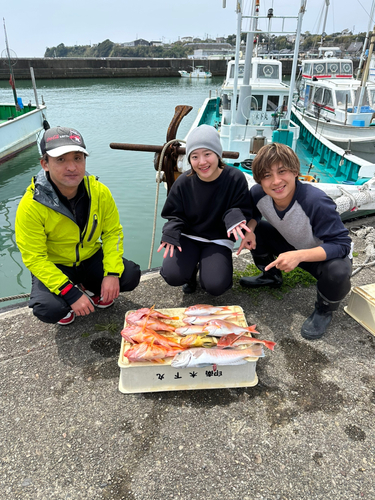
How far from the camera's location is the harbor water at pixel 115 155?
23.1 feet

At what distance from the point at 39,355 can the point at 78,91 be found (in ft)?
130

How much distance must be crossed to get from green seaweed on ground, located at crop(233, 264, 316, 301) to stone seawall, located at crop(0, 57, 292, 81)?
2038 inches

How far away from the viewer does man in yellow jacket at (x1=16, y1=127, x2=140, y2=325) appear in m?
2.33

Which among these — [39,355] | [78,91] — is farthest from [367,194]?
[78,91]

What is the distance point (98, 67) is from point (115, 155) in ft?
147

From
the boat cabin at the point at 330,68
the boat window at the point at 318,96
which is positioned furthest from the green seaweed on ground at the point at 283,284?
the boat cabin at the point at 330,68

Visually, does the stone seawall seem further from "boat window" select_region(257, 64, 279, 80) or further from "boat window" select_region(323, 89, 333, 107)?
"boat window" select_region(257, 64, 279, 80)

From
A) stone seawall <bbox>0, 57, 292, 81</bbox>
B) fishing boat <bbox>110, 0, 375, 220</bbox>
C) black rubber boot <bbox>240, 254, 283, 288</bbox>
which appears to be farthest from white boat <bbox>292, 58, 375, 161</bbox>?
stone seawall <bbox>0, 57, 292, 81</bbox>

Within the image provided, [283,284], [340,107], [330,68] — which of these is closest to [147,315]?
[283,284]

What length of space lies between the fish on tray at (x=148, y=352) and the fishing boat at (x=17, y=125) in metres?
13.4

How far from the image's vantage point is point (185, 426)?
6.42ft

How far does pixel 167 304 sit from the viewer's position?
3.06m

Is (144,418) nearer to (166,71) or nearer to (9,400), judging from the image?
(9,400)

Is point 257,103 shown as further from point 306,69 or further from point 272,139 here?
point 306,69
